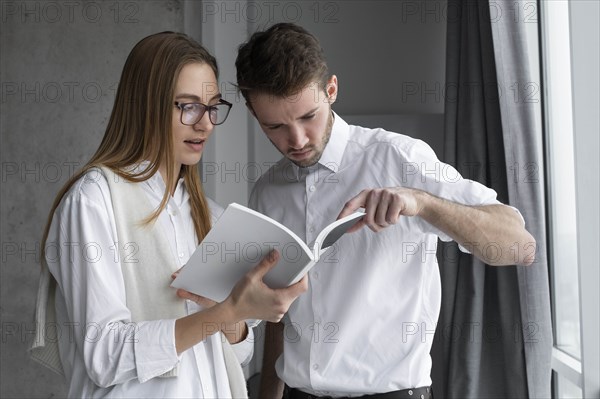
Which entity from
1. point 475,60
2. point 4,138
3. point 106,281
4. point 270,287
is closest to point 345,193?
point 270,287

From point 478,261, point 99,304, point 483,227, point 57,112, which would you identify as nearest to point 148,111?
point 99,304

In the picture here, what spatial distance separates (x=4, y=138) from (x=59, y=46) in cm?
54

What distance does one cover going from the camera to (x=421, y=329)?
6.05 ft

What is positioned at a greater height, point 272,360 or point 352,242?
point 352,242

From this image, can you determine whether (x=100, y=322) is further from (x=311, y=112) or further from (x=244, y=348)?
(x=311, y=112)

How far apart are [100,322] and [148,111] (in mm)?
492

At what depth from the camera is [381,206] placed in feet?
5.19

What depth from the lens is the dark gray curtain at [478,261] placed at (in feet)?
8.42

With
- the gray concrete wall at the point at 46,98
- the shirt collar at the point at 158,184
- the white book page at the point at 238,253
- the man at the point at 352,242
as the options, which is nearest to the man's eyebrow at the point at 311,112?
the man at the point at 352,242

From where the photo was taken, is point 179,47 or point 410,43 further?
point 410,43

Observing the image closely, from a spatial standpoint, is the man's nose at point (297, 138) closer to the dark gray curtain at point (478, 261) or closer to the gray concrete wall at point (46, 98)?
the dark gray curtain at point (478, 261)

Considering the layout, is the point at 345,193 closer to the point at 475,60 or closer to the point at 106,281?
the point at 106,281

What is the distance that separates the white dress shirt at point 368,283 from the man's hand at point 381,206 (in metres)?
0.22

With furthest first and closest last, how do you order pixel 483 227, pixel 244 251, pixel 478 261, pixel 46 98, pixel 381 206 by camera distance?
pixel 46 98, pixel 478 261, pixel 483 227, pixel 381 206, pixel 244 251
